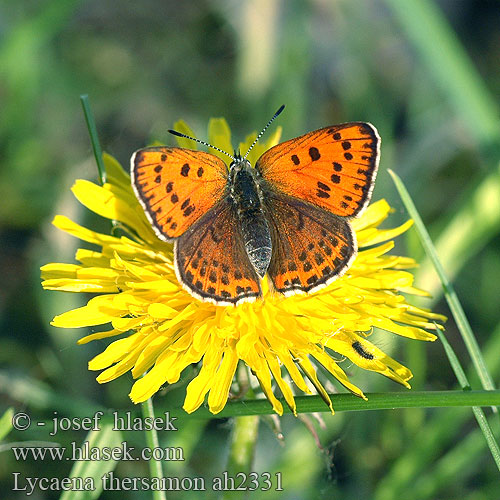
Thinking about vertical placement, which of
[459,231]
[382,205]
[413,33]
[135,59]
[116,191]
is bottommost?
[459,231]

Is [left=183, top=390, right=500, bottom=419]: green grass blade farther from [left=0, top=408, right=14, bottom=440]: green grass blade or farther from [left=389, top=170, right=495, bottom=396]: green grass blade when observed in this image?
[left=0, top=408, right=14, bottom=440]: green grass blade

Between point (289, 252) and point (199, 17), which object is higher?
point (199, 17)

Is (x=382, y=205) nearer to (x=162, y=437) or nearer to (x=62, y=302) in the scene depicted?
(x=162, y=437)

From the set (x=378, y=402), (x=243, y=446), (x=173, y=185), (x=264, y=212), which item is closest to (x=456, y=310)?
(x=378, y=402)

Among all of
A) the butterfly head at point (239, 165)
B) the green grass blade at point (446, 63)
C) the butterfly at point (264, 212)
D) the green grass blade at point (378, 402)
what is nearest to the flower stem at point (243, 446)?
the green grass blade at point (378, 402)

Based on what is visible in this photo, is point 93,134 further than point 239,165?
No

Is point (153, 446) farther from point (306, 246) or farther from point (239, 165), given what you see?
point (239, 165)

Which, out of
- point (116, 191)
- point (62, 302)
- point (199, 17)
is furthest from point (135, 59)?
point (116, 191)
